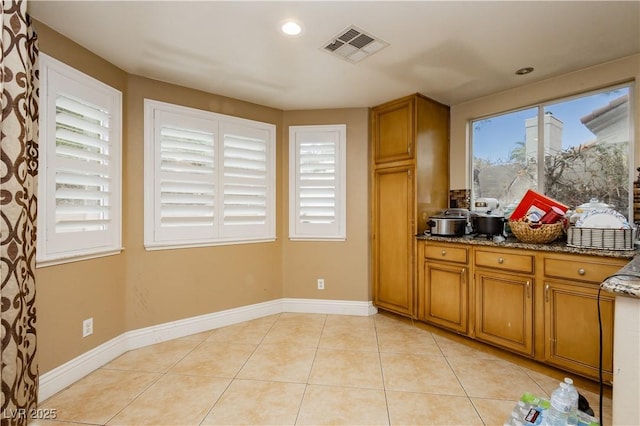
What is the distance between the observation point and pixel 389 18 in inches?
71.7

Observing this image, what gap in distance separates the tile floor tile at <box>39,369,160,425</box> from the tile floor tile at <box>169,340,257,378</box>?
0.72ft

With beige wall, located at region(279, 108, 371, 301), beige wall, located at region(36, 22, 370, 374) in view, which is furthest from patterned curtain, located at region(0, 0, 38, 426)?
beige wall, located at region(279, 108, 371, 301)

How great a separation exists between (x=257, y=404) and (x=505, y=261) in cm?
202

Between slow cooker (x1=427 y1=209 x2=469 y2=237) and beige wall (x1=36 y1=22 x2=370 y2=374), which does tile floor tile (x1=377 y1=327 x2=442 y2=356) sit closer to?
beige wall (x1=36 y1=22 x2=370 y2=374)

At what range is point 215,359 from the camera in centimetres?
237

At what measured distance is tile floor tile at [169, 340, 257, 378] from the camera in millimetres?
2188

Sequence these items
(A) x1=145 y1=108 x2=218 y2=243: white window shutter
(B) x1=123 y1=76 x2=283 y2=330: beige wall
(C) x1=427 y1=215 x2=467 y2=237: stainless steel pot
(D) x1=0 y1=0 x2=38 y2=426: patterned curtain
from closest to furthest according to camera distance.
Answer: (D) x1=0 y1=0 x2=38 y2=426: patterned curtain
(B) x1=123 y1=76 x2=283 y2=330: beige wall
(A) x1=145 y1=108 x2=218 y2=243: white window shutter
(C) x1=427 y1=215 x2=467 y2=237: stainless steel pot

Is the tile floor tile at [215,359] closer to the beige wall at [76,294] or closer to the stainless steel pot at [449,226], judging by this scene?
the beige wall at [76,294]

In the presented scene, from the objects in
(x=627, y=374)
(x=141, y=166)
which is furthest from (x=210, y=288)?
(x=627, y=374)

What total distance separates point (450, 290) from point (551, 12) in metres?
2.07

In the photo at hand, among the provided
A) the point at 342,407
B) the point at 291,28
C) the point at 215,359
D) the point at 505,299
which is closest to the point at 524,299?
the point at 505,299

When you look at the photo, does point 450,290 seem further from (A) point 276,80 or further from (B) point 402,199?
(A) point 276,80

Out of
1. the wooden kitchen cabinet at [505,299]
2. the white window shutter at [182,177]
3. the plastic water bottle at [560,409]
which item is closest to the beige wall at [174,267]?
the white window shutter at [182,177]

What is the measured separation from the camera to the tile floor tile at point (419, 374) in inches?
77.7
